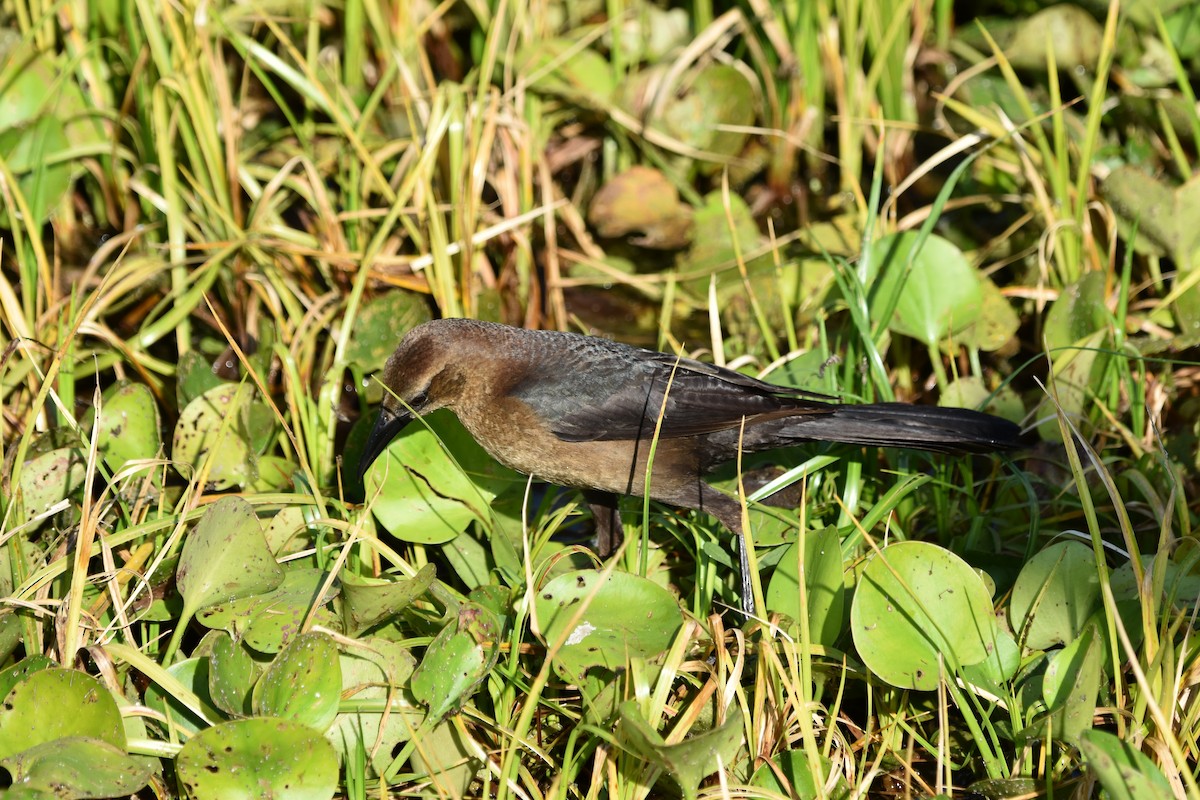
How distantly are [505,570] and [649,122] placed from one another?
258 centimetres

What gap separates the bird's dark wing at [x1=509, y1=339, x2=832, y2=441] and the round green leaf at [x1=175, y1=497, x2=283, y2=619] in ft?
3.34

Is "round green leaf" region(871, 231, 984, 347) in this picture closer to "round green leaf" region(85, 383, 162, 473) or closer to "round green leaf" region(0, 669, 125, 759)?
"round green leaf" region(85, 383, 162, 473)

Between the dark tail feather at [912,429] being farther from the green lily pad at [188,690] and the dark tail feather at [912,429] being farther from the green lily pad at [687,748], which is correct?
the green lily pad at [188,690]

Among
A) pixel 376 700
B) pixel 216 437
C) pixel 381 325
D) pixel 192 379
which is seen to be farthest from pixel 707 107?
pixel 376 700

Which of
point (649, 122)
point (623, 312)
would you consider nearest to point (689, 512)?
point (623, 312)

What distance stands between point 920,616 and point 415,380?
1.69 metres

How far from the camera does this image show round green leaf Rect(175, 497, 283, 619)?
294 centimetres

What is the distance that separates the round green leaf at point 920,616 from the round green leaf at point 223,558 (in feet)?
5.23

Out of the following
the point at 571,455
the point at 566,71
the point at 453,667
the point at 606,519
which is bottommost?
the point at 606,519

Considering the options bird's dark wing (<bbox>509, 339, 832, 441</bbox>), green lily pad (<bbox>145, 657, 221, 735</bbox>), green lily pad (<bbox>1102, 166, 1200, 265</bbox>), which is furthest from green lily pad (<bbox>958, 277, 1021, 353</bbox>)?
green lily pad (<bbox>145, 657, 221, 735</bbox>)

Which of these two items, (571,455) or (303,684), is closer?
(303,684)

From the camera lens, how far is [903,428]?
11.7ft

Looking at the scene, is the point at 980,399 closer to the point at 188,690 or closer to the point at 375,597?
the point at 375,597

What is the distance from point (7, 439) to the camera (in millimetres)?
3881
